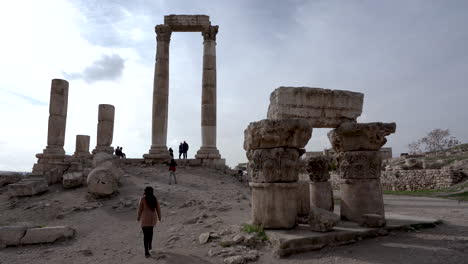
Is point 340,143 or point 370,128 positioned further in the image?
point 340,143

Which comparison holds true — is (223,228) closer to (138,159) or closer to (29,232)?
(29,232)

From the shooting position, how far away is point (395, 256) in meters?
5.04

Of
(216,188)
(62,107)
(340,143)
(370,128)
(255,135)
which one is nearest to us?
(255,135)

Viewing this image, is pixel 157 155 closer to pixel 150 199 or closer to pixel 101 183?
pixel 101 183

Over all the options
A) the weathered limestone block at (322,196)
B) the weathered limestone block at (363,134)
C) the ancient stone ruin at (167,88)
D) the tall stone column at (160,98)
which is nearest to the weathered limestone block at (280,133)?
the weathered limestone block at (363,134)

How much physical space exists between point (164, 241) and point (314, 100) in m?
4.72


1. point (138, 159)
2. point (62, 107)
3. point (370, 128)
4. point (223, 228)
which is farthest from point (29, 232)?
point (62, 107)

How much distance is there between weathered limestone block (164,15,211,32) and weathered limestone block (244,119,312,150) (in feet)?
50.4

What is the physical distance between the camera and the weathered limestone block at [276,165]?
6.09 meters

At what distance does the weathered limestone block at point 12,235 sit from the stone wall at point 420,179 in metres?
20.3

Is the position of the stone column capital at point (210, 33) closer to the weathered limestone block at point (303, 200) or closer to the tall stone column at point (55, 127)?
the tall stone column at point (55, 127)

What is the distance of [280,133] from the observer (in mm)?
6133

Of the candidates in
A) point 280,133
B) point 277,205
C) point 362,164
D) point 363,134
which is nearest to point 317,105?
point 363,134

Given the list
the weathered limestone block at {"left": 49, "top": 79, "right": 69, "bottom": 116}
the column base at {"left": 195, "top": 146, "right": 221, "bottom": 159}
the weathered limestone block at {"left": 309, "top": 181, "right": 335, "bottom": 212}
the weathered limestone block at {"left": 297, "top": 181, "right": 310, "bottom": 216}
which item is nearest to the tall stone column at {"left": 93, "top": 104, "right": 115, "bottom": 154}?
the weathered limestone block at {"left": 49, "top": 79, "right": 69, "bottom": 116}
